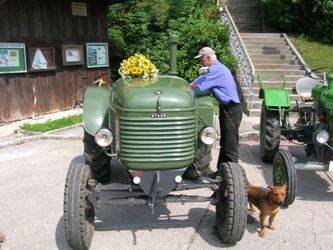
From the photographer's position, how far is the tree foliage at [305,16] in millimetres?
15594

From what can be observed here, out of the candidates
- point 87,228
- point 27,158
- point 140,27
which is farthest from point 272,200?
point 140,27

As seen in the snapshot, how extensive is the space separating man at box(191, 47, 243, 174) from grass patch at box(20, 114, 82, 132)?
4485mm

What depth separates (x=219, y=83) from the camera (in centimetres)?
522

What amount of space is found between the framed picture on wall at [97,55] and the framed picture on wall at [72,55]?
326mm

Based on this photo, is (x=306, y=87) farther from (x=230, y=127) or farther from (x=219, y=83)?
(x=219, y=83)

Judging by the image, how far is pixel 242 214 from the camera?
395 centimetres

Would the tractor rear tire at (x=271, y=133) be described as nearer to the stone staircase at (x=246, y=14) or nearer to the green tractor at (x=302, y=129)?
the green tractor at (x=302, y=129)

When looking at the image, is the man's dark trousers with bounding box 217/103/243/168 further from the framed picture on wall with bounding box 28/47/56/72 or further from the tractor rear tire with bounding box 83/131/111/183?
the framed picture on wall with bounding box 28/47/56/72

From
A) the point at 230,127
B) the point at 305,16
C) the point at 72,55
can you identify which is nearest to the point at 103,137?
the point at 230,127

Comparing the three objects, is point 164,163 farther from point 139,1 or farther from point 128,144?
point 139,1

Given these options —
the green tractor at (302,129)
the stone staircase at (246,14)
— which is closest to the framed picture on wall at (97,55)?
the green tractor at (302,129)

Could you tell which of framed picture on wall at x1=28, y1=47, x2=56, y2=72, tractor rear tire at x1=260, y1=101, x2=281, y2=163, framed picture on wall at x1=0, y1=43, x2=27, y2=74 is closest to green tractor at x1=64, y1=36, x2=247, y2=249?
tractor rear tire at x1=260, y1=101, x2=281, y2=163

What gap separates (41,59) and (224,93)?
647cm

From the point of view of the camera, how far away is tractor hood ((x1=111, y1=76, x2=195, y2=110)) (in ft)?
13.0
